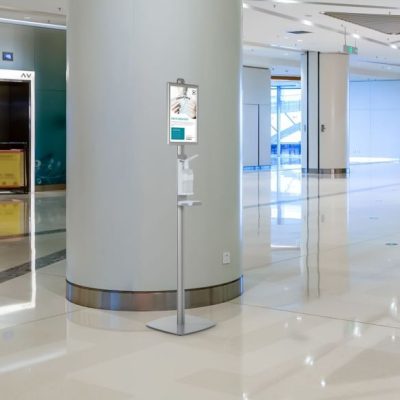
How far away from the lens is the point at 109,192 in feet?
20.4

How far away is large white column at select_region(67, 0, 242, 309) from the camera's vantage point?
6117 mm

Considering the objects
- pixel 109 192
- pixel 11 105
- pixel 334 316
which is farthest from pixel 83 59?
pixel 11 105

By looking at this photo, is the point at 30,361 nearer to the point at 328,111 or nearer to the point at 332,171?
the point at 332,171

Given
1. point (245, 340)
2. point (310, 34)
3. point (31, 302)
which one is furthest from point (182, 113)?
point (310, 34)

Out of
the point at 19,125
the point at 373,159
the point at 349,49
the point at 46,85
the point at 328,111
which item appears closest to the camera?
the point at 19,125

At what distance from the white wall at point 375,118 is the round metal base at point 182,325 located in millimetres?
39345

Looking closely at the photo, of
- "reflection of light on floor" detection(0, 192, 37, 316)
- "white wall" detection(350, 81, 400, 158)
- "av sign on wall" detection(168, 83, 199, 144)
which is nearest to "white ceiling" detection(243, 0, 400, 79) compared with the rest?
"white wall" detection(350, 81, 400, 158)

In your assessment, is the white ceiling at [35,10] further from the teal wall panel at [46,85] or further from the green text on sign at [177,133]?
the green text on sign at [177,133]

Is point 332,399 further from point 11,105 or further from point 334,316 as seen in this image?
point 11,105

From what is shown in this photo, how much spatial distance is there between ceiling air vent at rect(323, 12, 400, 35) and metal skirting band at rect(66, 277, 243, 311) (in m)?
14.6

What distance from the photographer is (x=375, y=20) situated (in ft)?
68.4

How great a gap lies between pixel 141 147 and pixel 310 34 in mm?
18503

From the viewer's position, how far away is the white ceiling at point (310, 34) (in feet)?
59.1

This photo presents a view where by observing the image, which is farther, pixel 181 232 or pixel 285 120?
pixel 285 120
